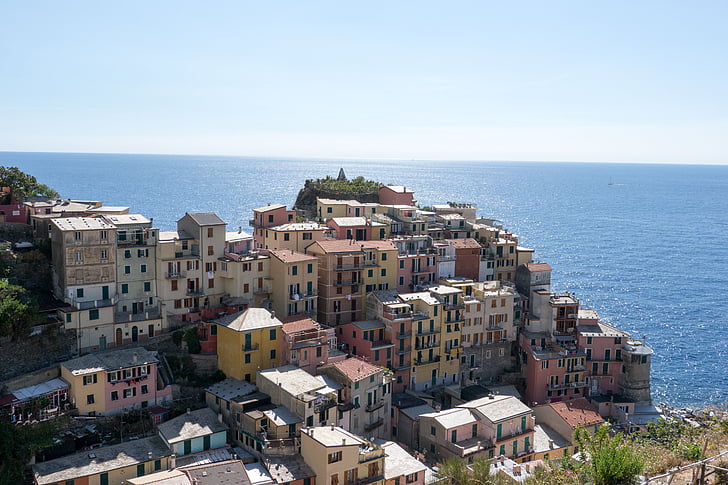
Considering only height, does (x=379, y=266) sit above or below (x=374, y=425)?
above

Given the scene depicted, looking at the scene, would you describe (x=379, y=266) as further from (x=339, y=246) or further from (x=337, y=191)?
(x=337, y=191)

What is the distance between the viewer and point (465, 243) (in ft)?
236

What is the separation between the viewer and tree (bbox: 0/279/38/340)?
45531mm

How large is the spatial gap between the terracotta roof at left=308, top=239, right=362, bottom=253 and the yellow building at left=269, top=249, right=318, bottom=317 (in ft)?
7.24

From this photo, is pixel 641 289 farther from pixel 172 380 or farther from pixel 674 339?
pixel 172 380

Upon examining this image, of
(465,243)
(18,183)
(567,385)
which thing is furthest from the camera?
(465,243)

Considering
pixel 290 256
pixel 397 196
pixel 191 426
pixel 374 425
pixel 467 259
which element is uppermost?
pixel 397 196

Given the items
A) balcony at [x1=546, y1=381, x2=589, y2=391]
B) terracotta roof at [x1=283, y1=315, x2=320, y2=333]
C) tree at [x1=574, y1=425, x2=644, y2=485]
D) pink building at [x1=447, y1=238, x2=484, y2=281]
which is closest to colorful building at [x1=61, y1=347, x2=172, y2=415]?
terracotta roof at [x1=283, y1=315, x2=320, y2=333]

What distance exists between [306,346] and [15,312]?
21160 mm

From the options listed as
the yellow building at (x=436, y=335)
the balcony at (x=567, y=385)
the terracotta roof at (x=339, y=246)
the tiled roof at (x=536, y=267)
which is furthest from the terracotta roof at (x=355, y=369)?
the tiled roof at (x=536, y=267)

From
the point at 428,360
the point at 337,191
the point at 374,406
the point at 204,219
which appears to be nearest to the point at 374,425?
the point at 374,406

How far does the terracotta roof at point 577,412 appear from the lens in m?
56.1

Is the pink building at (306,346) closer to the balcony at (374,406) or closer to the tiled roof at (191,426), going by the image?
the balcony at (374,406)

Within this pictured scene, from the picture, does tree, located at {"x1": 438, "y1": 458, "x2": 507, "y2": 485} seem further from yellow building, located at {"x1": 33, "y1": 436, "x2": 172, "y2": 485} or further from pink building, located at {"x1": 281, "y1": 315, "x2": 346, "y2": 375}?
yellow building, located at {"x1": 33, "y1": 436, "x2": 172, "y2": 485}
